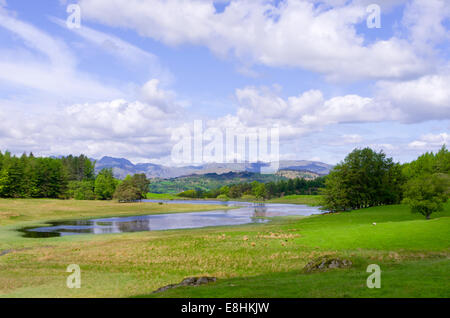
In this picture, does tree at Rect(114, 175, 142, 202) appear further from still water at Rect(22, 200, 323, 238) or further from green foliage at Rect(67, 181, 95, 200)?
still water at Rect(22, 200, 323, 238)

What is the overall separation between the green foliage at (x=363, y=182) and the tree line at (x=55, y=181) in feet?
316

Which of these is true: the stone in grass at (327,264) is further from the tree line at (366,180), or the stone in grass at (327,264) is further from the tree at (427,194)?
the tree line at (366,180)

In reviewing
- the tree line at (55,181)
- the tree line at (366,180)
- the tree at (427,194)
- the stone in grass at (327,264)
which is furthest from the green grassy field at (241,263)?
the tree line at (55,181)

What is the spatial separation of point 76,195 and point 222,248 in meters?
130

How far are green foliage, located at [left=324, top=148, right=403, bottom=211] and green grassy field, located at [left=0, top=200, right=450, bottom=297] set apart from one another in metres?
48.8

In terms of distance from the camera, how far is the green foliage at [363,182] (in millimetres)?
92500

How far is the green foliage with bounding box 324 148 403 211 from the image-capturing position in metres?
92.5

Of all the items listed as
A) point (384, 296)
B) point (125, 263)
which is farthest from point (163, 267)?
point (384, 296)

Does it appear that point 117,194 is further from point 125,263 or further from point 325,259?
point 325,259

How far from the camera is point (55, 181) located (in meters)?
143

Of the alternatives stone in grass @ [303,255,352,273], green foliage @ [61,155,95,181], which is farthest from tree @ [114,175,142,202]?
stone in grass @ [303,255,352,273]

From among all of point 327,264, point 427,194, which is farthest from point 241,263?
point 427,194

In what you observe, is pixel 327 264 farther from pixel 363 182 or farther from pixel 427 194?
pixel 363 182

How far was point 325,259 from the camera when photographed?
2548 cm
